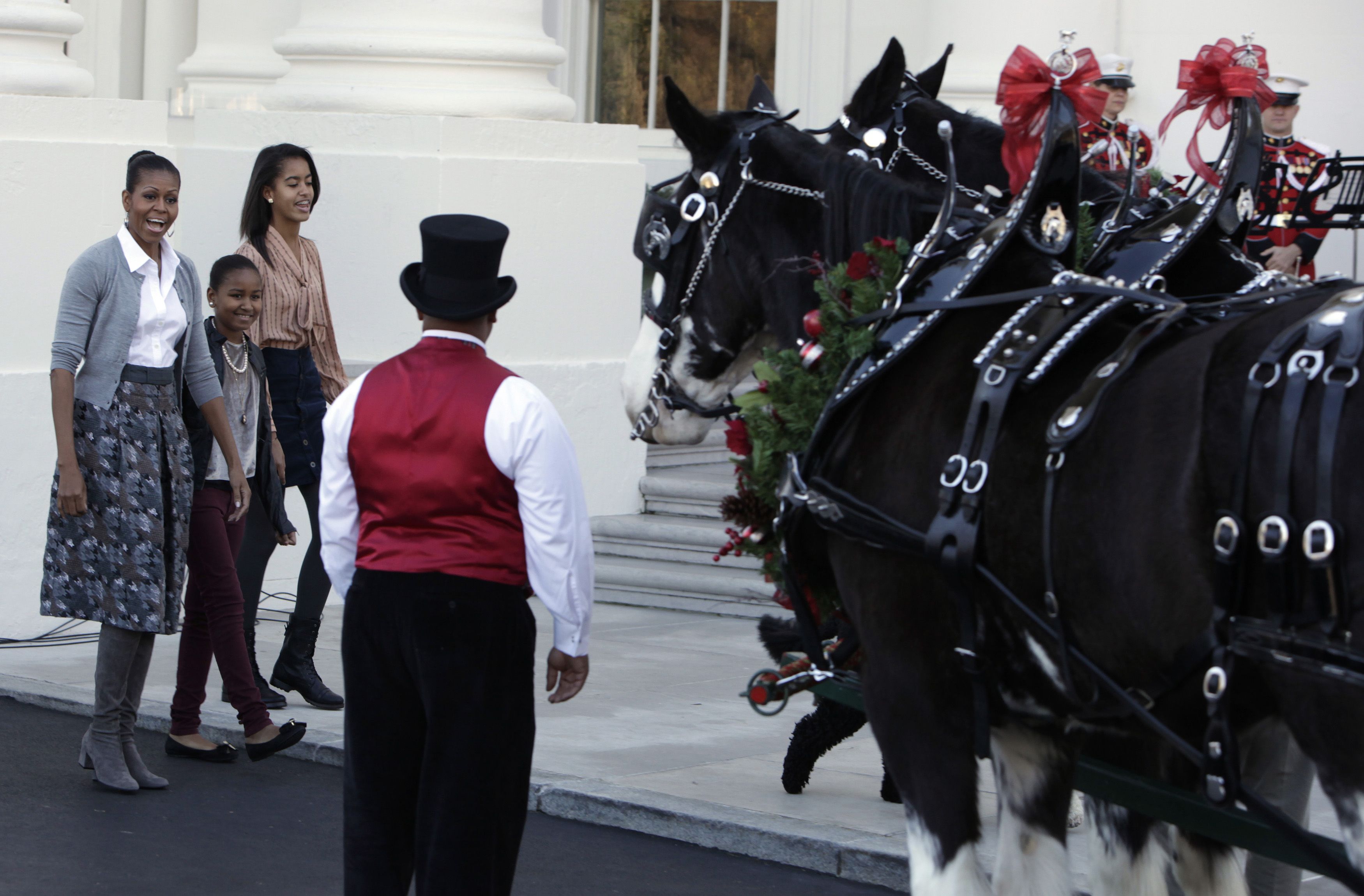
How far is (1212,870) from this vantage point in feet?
11.7

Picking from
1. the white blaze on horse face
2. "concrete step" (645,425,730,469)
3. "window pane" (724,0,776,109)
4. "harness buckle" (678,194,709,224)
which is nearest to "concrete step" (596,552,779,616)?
"concrete step" (645,425,730,469)

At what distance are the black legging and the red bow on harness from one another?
3.67 m

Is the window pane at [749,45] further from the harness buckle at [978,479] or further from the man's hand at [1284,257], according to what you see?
the harness buckle at [978,479]

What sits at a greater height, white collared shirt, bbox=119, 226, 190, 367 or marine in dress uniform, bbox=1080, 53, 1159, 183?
marine in dress uniform, bbox=1080, 53, 1159, 183

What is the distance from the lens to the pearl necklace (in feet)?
20.0

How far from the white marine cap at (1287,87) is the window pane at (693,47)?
4582 millimetres

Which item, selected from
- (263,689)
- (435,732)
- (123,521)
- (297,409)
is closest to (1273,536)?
(435,732)

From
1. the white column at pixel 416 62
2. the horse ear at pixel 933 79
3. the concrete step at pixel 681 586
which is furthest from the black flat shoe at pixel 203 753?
the white column at pixel 416 62

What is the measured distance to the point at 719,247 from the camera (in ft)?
14.6

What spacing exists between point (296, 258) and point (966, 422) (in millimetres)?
4520

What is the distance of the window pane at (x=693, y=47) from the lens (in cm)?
1297

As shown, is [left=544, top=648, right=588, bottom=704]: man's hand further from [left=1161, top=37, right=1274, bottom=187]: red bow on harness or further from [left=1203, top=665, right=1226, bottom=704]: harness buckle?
[left=1161, top=37, right=1274, bottom=187]: red bow on harness

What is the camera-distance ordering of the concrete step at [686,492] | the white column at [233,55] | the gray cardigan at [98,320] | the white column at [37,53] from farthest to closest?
the white column at [233,55], the concrete step at [686,492], the white column at [37,53], the gray cardigan at [98,320]

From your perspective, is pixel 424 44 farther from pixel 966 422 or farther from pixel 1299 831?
pixel 1299 831
